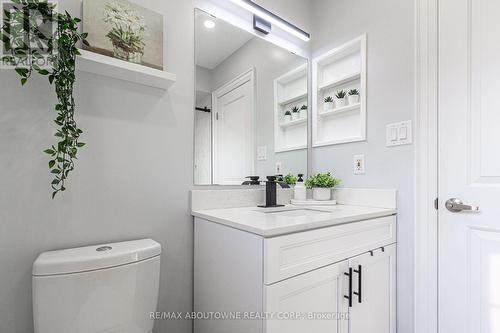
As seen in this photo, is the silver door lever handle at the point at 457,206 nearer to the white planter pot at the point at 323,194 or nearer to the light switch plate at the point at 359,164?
the light switch plate at the point at 359,164

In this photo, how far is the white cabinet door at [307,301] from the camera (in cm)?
84

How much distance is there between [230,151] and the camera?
4.84 feet

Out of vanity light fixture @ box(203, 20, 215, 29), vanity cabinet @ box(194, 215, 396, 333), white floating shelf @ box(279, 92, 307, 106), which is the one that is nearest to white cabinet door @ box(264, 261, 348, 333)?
vanity cabinet @ box(194, 215, 396, 333)

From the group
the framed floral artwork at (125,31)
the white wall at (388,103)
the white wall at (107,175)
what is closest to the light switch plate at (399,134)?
the white wall at (388,103)

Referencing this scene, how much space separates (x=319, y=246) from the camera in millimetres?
996

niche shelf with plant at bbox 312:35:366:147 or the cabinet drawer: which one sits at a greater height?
niche shelf with plant at bbox 312:35:366:147

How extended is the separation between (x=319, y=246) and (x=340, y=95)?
3.62 feet

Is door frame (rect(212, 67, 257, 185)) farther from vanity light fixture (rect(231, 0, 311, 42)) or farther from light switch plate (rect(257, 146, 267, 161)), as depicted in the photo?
vanity light fixture (rect(231, 0, 311, 42))

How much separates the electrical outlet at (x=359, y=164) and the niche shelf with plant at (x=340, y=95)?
0.36ft

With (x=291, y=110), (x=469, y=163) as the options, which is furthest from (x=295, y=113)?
(x=469, y=163)

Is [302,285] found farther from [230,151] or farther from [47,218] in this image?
[47,218]

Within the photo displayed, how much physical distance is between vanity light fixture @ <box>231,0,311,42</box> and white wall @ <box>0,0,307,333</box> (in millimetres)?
350

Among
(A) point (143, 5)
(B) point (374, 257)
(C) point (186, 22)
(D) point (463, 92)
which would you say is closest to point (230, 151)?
(C) point (186, 22)

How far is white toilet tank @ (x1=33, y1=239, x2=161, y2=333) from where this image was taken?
2.61 feet
